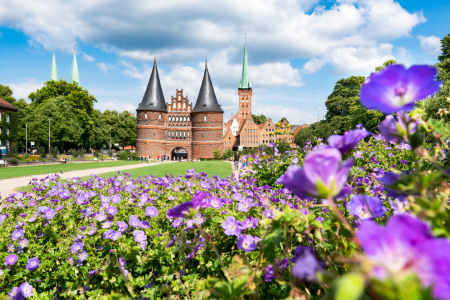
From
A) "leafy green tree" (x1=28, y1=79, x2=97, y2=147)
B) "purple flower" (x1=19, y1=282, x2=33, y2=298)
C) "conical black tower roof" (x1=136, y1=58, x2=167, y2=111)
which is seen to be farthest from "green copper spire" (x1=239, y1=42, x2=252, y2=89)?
"purple flower" (x1=19, y1=282, x2=33, y2=298)

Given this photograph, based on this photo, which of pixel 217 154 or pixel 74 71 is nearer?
pixel 217 154

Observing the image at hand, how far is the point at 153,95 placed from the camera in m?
57.6

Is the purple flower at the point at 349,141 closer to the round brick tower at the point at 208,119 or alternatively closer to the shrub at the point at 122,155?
the shrub at the point at 122,155

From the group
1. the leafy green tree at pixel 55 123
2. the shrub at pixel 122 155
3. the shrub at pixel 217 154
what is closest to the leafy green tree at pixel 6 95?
the leafy green tree at pixel 55 123

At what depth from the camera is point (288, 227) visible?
3.63ft

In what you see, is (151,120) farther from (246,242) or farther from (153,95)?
(246,242)

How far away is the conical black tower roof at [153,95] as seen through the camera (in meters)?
56.9

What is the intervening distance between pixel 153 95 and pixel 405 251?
60.0 meters

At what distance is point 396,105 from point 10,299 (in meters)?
2.88

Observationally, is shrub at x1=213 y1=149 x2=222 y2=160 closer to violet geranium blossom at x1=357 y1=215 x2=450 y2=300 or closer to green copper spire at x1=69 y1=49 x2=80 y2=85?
green copper spire at x1=69 y1=49 x2=80 y2=85

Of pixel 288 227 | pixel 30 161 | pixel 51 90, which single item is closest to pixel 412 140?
pixel 288 227

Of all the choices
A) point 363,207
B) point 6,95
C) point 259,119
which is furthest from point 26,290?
point 259,119

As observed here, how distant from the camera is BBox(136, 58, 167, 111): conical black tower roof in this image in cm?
5691

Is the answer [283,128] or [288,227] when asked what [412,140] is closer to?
[288,227]
